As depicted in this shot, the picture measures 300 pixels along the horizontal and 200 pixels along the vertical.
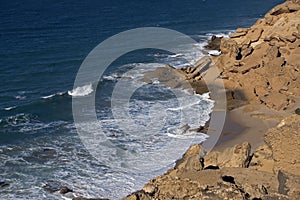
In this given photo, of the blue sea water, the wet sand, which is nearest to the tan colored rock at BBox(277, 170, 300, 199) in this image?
the blue sea water

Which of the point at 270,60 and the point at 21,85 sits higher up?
the point at 270,60

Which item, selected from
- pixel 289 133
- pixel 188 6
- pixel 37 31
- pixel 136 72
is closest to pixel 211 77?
pixel 136 72

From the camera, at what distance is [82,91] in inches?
1797

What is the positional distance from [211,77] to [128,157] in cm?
1749

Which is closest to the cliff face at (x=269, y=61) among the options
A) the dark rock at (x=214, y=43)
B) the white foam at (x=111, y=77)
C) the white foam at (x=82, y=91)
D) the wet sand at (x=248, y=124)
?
the wet sand at (x=248, y=124)

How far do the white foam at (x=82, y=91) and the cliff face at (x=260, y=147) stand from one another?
1001 centimetres

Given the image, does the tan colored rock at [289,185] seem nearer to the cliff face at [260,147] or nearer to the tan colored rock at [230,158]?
the cliff face at [260,147]

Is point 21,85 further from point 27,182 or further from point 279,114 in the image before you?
point 279,114

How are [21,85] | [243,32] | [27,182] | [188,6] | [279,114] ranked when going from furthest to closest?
[188,6] → [243,32] → [21,85] → [279,114] → [27,182]

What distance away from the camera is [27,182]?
28891mm

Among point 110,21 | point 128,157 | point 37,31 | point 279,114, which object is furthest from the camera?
point 110,21

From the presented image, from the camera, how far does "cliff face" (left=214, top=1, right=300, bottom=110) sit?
40.8m

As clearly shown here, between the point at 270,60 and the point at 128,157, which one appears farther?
the point at 270,60

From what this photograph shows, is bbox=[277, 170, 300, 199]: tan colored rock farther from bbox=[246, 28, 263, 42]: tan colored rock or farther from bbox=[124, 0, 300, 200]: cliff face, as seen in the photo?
bbox=[246, 28, 263, 42]: tan colored rock
